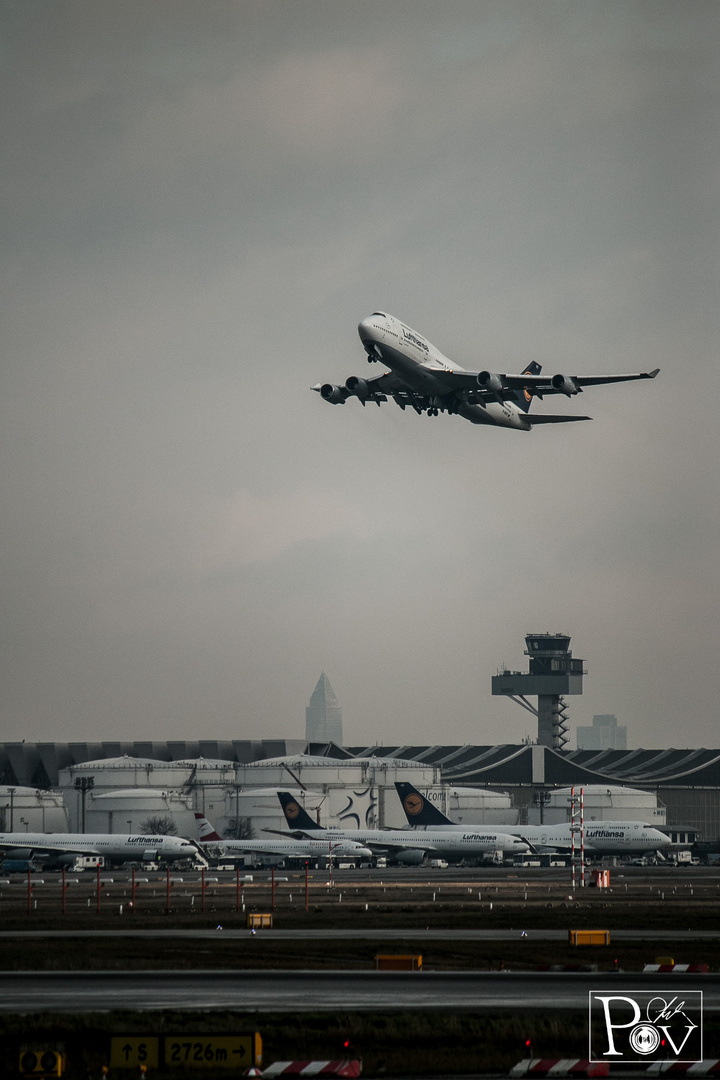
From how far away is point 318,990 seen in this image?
33.4 meters

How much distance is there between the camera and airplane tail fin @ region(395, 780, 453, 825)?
151125 millimetres

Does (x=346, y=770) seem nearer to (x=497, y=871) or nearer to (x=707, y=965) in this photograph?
(x=497, y=871)

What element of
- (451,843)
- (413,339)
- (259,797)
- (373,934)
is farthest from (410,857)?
(373,934)

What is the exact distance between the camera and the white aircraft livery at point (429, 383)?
70.8 m

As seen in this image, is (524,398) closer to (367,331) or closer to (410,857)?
(367,331)

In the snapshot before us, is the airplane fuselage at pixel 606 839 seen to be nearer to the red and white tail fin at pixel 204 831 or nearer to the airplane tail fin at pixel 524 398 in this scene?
the red and white tail fin at pixel 204 831

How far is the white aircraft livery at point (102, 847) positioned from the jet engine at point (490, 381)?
66774 mm

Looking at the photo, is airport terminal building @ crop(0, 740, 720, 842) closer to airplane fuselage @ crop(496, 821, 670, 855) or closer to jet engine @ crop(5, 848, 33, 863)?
airplane fuselage @ crop(496, 821, 670, 855)

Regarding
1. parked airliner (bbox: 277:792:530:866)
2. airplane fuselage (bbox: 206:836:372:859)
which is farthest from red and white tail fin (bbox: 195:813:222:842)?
parked airliner (bbox: 277:792:530:866)

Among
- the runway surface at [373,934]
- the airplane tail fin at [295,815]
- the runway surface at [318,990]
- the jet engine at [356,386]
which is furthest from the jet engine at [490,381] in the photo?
the airplane tail fin at [295,815]

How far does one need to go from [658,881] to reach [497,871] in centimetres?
2161

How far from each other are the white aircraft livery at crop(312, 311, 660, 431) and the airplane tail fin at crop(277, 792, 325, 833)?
3144 inches

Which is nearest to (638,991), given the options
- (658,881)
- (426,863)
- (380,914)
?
(380,914)

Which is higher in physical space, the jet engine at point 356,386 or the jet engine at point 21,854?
the jet engine at point 356,386
